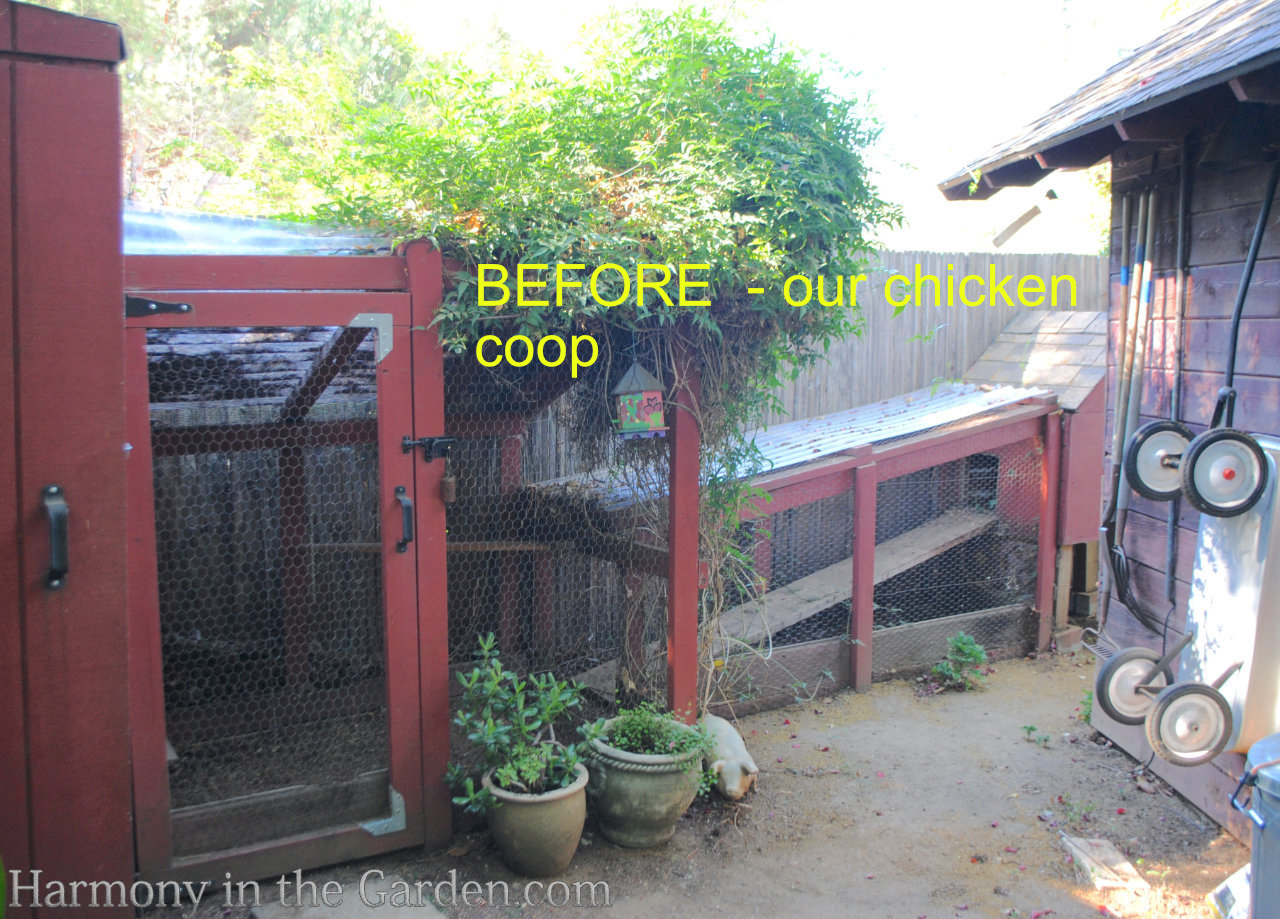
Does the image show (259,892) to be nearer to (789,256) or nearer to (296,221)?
(296,221)

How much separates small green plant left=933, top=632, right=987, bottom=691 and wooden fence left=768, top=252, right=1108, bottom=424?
2841mm

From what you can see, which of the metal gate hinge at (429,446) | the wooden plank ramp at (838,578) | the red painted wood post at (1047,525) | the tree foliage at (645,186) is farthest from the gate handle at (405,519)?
the red painted wood post at (1047,525)

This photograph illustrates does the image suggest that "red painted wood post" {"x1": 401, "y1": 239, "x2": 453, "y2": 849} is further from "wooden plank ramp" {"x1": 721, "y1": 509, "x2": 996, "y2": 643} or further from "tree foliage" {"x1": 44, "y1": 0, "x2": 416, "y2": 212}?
"tree foliage" {"x1": 44, "y1": 0, "x2": 416, "y2": 212}

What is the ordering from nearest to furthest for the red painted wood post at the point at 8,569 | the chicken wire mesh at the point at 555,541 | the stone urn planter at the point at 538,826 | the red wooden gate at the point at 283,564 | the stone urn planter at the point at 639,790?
the red painted wood post at the point at 8,569
the red wooden gate at the point at 283,564
the stone urn planter at the point at 538,826
the stone urn planter at the point at 639,790
the chicken wire mesh at the point at 555,541

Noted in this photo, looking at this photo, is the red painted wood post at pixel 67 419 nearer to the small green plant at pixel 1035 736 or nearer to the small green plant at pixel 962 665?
the small green plant at pixel 1035 736

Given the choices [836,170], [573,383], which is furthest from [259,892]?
[836,170]

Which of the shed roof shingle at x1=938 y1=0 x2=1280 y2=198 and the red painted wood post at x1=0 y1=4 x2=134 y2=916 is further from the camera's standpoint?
the shed roof shingle at x1=938 y1=0 x2=1280 y2=198

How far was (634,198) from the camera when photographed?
11.9 ft

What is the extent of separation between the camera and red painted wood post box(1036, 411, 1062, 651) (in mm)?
6336

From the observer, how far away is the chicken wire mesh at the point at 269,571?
3512mm

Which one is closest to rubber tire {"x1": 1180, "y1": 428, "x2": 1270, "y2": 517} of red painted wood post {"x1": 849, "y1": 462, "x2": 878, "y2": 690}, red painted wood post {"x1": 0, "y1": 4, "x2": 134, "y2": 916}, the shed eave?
the shed eave

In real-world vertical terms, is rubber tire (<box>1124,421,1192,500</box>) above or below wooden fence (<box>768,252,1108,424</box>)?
below

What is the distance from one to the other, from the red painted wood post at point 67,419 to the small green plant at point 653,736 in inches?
79.2

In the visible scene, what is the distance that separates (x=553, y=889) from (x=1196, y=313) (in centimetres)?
366
